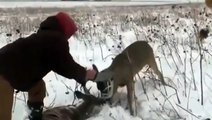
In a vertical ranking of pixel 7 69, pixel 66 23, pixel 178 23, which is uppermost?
pixel 66 23

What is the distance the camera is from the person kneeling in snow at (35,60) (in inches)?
163

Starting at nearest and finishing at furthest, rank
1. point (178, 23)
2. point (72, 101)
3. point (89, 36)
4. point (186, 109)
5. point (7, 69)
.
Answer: point (7, 69)
point (186, 109)
point (72, 101)
point (89, 36)
point (178, 23)

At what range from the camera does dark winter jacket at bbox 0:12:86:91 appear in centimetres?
416

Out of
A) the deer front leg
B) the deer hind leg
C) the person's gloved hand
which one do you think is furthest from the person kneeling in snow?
the deer hind leg

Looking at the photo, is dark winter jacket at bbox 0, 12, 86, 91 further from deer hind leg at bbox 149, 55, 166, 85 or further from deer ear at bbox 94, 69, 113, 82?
deer hind leg at bbox 149, 55, 166, 85

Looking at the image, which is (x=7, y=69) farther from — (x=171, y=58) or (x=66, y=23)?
(x=171, y=58)

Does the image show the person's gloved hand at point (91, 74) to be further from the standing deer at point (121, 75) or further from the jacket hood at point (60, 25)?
the jacket hood at point (60, 25)

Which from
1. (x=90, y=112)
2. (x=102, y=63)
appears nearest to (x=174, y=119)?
(x=90, y=112)

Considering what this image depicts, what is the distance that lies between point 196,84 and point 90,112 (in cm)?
139

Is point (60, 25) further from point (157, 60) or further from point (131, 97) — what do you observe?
point (157, 60)

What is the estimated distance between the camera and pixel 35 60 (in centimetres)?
424

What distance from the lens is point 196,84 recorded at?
5473 millimetres

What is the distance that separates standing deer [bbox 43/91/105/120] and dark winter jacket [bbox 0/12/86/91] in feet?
1.45

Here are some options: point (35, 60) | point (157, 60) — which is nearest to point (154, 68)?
point (157, 60)
